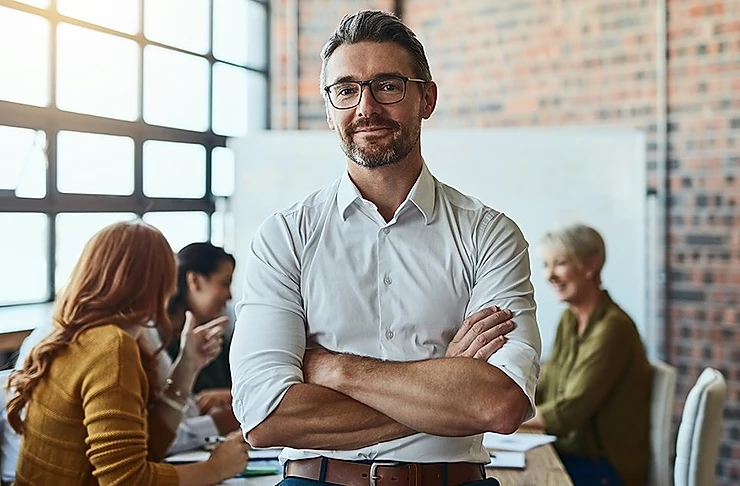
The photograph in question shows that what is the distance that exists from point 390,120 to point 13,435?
1329mm

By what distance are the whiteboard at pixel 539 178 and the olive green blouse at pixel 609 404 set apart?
864 mm

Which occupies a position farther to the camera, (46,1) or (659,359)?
(659,359)

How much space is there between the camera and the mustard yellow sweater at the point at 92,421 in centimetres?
205

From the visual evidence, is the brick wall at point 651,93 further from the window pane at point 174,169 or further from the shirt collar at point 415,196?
the shirt collar at point 415,196

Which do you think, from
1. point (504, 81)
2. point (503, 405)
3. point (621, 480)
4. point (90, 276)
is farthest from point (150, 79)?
point (503, 405)

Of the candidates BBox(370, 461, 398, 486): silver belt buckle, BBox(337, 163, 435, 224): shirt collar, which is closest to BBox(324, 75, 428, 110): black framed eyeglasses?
BBox(337, 163, 435, 224): shirt collar

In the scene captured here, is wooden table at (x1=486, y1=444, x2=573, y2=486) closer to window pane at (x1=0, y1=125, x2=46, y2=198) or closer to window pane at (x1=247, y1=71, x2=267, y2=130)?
window pane at (x1=0, y1=125, x2=46, y2=198)

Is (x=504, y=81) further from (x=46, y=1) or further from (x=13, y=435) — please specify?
(x=13, y=435)

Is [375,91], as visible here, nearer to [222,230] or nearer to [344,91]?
[344,91]

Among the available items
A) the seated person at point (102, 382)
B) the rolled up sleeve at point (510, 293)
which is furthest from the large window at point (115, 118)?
the rolled up sleeve at point (510, 293)

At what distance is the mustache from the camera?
1800 millimetres

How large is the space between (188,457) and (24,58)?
190cm

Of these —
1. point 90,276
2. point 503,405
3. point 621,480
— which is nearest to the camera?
point 503,405

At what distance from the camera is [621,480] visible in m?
3.11
